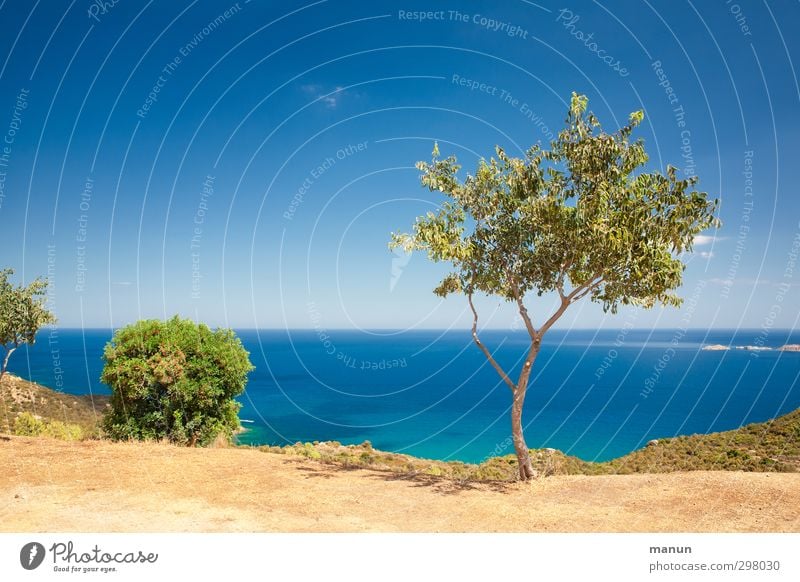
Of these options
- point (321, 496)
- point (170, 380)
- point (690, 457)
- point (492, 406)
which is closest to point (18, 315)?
point (170, 380)

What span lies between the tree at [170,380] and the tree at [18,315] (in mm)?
2305

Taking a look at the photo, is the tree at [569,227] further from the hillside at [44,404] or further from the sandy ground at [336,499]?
the hillside at [44,404]

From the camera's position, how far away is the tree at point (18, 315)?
51.2 feet

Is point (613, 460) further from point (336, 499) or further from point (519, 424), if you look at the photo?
point (336, 499)

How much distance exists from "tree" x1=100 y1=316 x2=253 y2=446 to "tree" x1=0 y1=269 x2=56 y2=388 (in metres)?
2.31

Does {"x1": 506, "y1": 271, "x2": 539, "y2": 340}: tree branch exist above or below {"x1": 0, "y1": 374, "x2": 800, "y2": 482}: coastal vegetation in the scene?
above

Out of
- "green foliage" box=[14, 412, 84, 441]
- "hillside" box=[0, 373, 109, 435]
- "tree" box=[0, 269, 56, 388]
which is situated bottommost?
"hillside" box=[0, 373, 109, 435]

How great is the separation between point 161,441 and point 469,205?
13386 millimetres

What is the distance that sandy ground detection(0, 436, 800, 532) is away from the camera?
9.12m

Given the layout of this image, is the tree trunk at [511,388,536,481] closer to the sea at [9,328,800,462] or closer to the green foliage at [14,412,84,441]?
the sea at [9,328,800,462]

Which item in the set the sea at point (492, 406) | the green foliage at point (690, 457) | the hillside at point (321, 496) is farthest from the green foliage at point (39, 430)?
the green foliage at point (690, 457)

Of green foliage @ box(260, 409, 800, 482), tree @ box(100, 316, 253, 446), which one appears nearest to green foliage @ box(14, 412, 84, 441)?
tree @ box(100, 316, 253, 446)

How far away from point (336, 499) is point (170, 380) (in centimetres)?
929

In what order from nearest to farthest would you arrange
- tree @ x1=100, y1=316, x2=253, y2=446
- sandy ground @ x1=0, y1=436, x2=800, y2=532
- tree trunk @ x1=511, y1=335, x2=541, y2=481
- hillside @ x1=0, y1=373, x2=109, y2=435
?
sandy ground @ x1=0, y1=436, x2=800, y2=532, tree trunk @ x1=511, y1=335, x2=541, y2=481, tree @ x1=100, y1=316, x2=253, y2=446, hillside @ x1=0, y1=373, x2=109, y2=435
